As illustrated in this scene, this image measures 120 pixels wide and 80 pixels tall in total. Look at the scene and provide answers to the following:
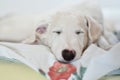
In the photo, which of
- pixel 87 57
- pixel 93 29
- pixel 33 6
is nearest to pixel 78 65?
pixel 87 57

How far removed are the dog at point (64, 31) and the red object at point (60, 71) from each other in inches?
1.0

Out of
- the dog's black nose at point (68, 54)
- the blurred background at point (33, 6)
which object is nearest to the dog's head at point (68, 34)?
the dog's black nose at point (68, 54)

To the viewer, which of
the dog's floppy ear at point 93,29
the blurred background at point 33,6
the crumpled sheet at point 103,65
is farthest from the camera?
the blurred background at point 33,6

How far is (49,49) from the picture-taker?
104 cm

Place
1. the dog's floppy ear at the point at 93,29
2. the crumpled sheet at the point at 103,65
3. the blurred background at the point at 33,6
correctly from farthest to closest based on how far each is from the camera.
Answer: the blurred background at the point at 33,6
the dog's floppy ear at the point at 93,29
the crumpled sheet at the point at 103,65

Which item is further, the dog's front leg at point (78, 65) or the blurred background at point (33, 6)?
the blurred background at point (33, 6)

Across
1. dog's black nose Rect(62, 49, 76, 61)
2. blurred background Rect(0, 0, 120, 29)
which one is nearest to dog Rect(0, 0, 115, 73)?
dog's black nose Rect(62, 49, 76, 61)

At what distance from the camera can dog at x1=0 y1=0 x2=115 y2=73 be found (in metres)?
0.99

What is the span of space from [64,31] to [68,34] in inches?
0.8

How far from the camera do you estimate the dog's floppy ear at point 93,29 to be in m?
1.04

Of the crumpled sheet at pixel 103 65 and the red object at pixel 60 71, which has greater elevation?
the crumpled sheet at pixel 103 65

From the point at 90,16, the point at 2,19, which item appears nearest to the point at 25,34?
the point at 2,19

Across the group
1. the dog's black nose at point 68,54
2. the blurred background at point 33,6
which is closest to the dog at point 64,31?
the dog's black nose at point 68,54

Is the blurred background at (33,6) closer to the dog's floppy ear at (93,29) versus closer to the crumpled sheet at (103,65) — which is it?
the dog's floppy ear at (93,29)
